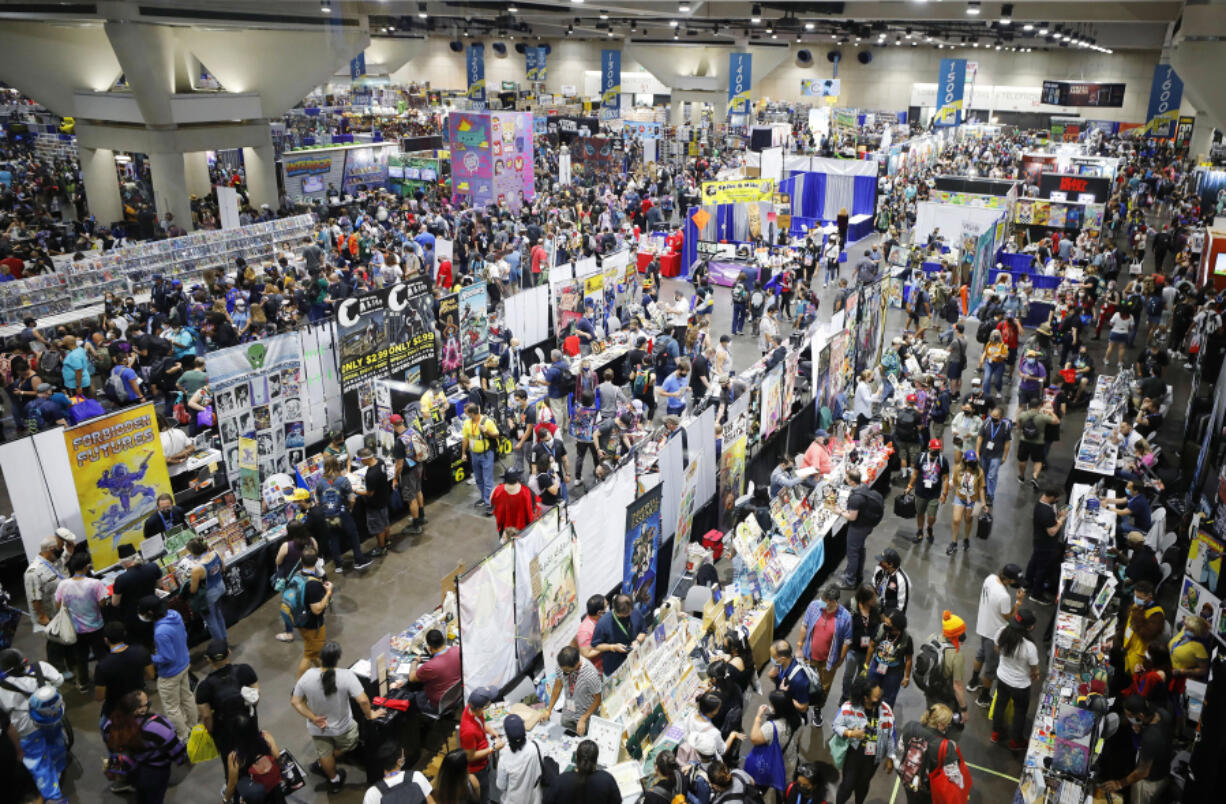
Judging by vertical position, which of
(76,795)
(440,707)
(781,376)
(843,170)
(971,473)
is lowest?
(76,795)

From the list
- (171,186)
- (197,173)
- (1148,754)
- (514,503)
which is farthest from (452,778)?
(197,173)

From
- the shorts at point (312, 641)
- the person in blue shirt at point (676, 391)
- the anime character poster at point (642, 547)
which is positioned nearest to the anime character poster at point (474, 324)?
the person in blue shirt at point (676, 391)

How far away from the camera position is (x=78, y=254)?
1623 centimetres

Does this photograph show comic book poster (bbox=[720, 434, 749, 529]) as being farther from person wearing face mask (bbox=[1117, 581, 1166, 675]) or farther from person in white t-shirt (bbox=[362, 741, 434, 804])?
person in white t-shirt (bbox=[362, 741, 434, 804])

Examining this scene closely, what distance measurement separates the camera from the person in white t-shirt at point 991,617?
698 cm

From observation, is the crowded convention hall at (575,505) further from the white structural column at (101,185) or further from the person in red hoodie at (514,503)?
the white structural column at (101,185)

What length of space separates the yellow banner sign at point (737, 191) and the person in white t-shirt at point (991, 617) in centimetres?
1610

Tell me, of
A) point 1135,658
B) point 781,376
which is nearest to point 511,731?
point 1135,658

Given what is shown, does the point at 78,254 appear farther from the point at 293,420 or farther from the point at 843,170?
the point at 843,170

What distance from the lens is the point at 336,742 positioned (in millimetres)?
6473

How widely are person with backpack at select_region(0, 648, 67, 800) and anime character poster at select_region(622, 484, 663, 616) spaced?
4.44 metres

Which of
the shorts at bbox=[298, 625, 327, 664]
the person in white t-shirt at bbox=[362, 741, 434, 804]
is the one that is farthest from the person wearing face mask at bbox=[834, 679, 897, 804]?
the shorts at bbox=[298, 625, 327, 664]

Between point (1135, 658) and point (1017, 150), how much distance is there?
39.1 meters

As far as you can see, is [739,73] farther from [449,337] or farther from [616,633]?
[616,633]
